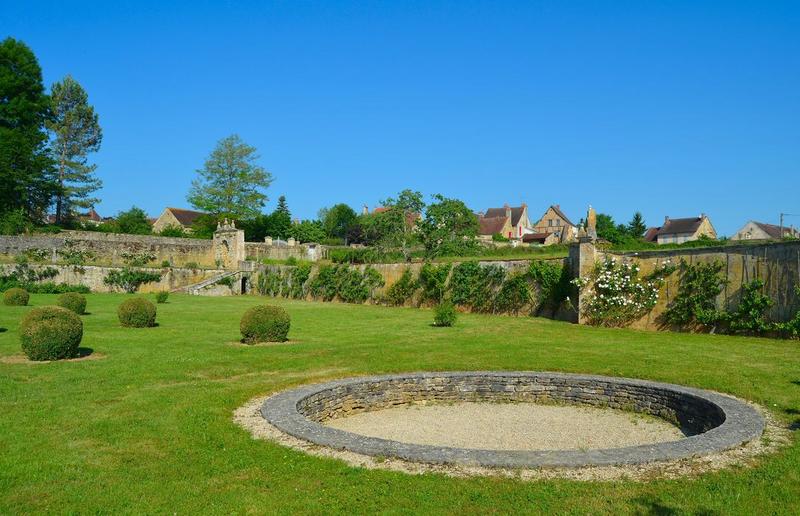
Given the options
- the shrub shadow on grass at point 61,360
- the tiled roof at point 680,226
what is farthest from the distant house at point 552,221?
the shrub shadow on grass at point 61,360

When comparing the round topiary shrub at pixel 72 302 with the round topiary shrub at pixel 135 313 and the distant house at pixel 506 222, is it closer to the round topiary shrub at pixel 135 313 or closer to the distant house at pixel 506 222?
the round topiary shrub at pixel 135 313

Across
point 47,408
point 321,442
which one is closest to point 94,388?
point 47,408

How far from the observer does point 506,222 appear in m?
75.9

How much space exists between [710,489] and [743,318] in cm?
1272

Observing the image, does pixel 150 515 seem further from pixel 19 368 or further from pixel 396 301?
pixel 396 301

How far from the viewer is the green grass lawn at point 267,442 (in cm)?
499

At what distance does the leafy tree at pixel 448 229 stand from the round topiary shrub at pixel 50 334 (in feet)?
103

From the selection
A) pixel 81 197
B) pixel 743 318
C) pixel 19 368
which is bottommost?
pixel 19 368

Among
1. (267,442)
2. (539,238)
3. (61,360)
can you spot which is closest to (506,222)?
(539,238)

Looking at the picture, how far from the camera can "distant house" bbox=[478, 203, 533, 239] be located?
75.2 m

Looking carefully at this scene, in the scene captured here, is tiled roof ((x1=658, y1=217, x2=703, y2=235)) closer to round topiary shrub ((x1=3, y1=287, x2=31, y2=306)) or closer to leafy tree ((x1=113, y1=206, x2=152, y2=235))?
leafy tree ((x1=113, y1=206, x2=152, y2=235))

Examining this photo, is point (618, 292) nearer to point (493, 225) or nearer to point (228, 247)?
point (228, 247)

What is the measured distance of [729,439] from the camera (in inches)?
257

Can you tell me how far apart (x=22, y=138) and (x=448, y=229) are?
3055cm
